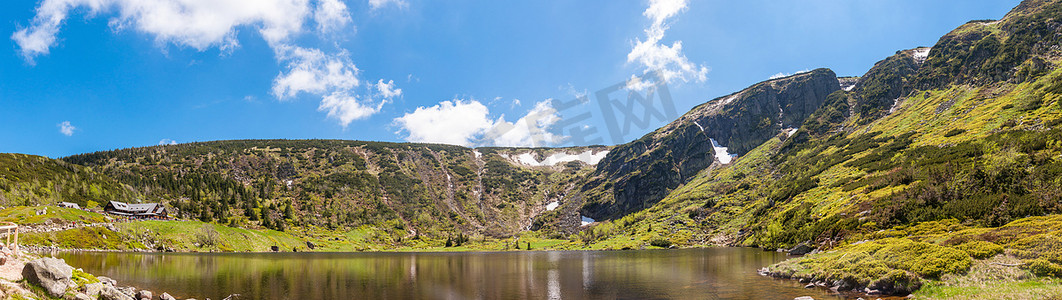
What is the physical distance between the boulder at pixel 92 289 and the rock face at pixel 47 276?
Answer: 5.16ft

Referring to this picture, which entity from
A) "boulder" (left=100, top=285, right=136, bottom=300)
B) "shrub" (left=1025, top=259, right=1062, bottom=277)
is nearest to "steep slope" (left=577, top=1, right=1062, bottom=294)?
"shrub" (left=1025, top=259, right=1062, bottom=277)

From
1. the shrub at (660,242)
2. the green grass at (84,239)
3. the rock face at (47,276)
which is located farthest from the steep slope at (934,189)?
the green grass at (84,239)

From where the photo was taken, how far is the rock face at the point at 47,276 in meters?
23.0

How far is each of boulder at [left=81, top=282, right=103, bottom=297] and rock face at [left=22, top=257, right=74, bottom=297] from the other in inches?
61.9

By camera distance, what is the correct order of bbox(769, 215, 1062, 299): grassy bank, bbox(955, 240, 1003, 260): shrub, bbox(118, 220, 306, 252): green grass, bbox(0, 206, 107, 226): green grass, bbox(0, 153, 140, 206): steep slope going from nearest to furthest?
bbox(769, 215, 1062, 299): grassy bank, bbox(955, 240, 1003, 260): shrub, bbox(0, 206, 107, 226): green grass, bbox(118, 220, 306, 252): green grass, bbox(0, 153, 140, 206): steep slope

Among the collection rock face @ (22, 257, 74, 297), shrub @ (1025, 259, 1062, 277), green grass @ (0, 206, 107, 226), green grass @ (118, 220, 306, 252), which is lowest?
green grass @ (118, 220, 306, 252)

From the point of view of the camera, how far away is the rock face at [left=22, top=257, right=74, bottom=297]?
23.0m

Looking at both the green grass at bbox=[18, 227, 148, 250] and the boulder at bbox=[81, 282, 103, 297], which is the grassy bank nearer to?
the boulder at bbox=[81, 282, 103, 297]

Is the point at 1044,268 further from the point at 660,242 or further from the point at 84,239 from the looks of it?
the point at 84,239

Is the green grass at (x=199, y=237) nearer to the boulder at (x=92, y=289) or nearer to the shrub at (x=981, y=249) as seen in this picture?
the boulder at (x=92, y=289)

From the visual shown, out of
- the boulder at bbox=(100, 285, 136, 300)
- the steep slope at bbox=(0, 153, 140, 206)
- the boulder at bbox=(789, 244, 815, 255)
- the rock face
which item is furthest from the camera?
the steep slope at bbox=(0, 153, 140, 206)

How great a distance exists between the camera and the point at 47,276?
23.7 m

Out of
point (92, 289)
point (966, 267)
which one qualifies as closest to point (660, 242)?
point (966, 267)

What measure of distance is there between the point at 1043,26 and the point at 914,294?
234269 millimetres
